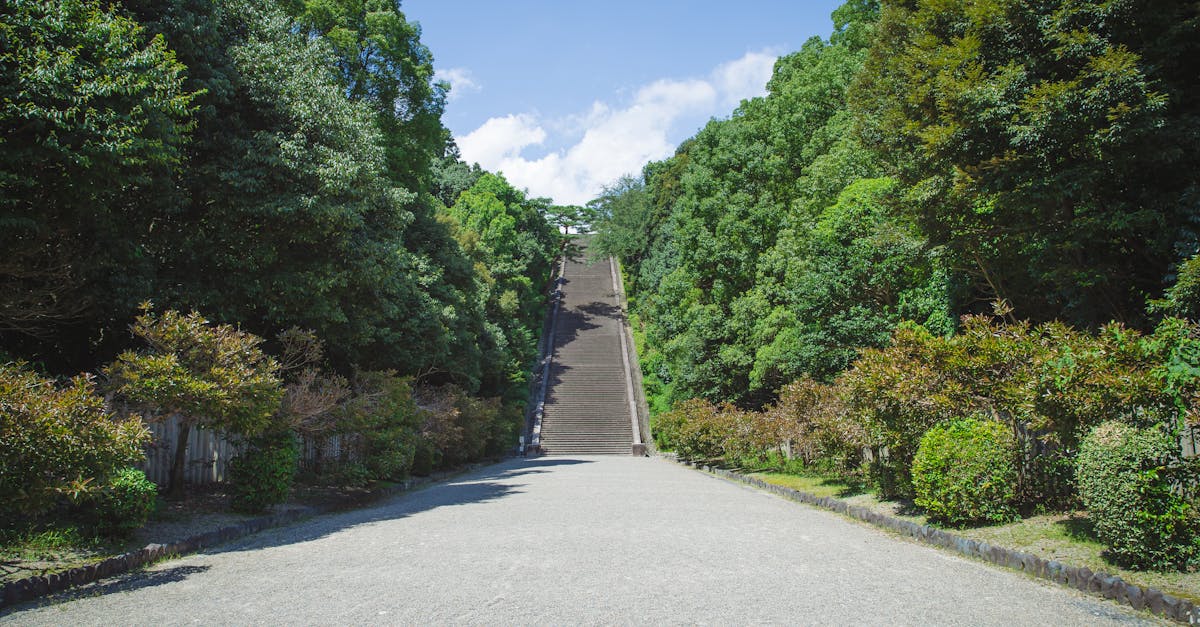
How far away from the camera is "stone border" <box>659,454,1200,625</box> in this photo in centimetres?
431

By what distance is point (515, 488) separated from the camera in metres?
13.2

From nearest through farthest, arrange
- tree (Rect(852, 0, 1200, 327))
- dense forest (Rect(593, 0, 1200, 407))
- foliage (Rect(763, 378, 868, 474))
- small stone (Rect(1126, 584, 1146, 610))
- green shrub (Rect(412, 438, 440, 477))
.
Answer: small stone (Rect(1126, 584, 1146, 610)) < tree (Rect(852, 0, 1200, 327)) < dense forest (Rect(593, 0, 1200, 407)) < foliage (Rect(763, 378, 868, 474)) < green shrub (Rect(412, 438, 440, 477))

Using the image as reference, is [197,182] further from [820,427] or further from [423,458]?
[820,427]

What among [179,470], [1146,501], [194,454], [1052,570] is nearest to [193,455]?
[194,454]

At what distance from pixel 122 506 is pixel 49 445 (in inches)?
57.1

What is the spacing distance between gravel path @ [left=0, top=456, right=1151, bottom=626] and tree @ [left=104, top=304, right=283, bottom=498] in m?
1.45

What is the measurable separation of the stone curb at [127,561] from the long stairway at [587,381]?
1965 centimetres

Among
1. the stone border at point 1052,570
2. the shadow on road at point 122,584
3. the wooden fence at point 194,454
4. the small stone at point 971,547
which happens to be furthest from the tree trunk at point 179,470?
the small stone at point 971,547

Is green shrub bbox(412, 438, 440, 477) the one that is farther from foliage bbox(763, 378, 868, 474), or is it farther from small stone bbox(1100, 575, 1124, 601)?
small stone bbox(1100, 575, 1124, 601)

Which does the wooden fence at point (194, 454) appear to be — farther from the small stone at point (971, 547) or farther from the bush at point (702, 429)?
the bush at point (702, 429)

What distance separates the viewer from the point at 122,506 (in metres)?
6.38

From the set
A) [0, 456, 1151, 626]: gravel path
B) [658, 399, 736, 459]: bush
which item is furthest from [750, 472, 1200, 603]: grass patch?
[658, 399, 736, 459]: bush

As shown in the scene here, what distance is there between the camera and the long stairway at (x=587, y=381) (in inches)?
1144

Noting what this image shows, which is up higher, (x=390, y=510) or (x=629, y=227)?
(x=629, y=227)
